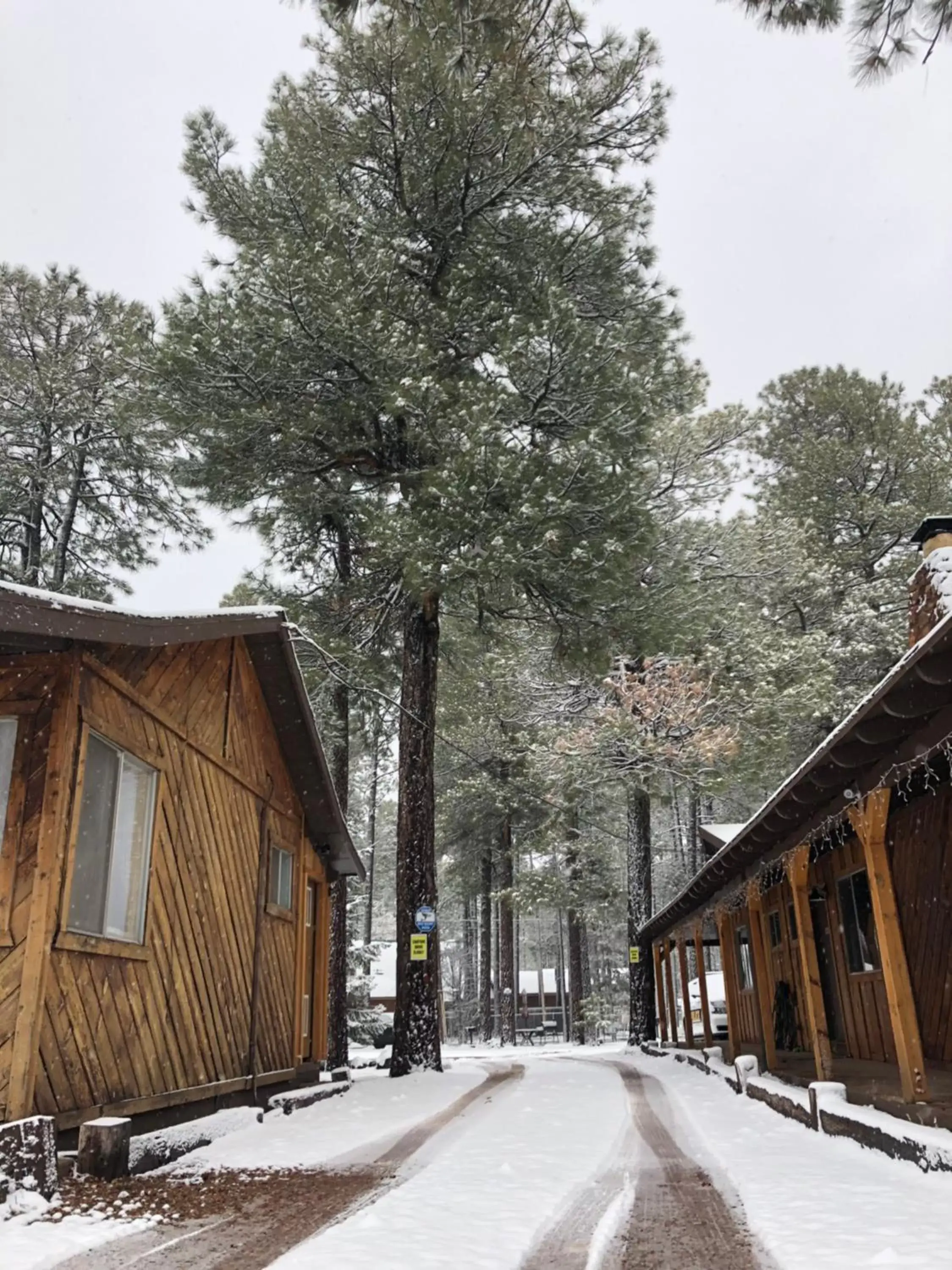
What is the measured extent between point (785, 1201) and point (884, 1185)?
0.61 m

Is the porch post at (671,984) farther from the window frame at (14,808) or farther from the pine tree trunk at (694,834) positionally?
the window frame at (14,808)

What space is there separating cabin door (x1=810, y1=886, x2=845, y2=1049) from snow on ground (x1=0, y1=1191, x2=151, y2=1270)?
27.5 ft

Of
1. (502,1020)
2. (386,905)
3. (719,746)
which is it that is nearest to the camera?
(719,746)

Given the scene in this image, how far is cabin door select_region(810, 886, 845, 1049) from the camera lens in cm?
1066

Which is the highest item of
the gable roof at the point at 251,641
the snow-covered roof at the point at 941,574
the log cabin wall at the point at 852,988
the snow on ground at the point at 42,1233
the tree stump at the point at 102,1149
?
the snow-covered roof at the point at 941,574

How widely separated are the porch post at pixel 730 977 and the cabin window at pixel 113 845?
26.9 ft

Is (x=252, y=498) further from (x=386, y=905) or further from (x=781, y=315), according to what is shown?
(x=781, y=315)

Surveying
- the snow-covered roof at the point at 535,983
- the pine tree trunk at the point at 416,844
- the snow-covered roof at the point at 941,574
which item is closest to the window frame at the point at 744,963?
the pine tree trunk at the point at 416,844

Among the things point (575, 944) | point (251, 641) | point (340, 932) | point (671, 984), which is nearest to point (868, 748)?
point (251, 641)

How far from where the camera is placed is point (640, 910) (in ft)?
65.3

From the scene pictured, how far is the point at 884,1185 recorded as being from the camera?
4672mm

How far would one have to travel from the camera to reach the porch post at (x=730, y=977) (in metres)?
12.5

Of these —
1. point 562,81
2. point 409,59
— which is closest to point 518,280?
point 409,59

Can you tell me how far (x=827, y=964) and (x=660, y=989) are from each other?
979 centimetres
